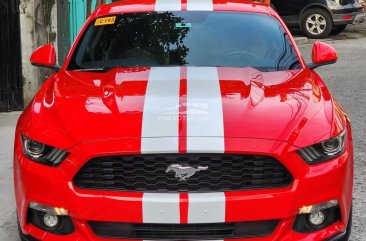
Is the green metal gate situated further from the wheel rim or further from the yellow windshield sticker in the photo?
the wheel rim

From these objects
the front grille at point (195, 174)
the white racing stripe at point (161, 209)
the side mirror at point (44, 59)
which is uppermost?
the side mirror at point (44, 59)

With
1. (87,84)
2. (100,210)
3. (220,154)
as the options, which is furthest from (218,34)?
(100,210)

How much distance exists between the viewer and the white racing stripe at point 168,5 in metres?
4.71

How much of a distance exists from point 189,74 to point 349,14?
12.9m

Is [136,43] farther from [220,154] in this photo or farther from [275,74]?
[220,154]

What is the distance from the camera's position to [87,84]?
3.79 meters

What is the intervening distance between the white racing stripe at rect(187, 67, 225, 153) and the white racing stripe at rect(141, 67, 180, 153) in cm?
7

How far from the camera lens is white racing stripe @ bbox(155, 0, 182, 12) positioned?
4.71 m

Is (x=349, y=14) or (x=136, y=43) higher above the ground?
(x=136, y=43)

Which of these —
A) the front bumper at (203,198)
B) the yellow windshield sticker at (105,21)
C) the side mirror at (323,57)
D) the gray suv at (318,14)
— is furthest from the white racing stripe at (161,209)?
the gray suv at (318,14)

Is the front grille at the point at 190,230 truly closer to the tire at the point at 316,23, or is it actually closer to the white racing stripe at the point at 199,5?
the white racing stripe at the point at 199,5

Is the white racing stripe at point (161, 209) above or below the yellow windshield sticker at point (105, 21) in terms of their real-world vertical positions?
below

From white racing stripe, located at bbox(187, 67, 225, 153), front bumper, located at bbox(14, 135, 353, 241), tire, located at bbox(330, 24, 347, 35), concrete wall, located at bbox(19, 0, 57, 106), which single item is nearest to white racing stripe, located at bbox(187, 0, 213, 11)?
white racing stripe, located at bbox(187, 67, 225, 153)

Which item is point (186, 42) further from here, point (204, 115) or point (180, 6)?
point (204, 115)
